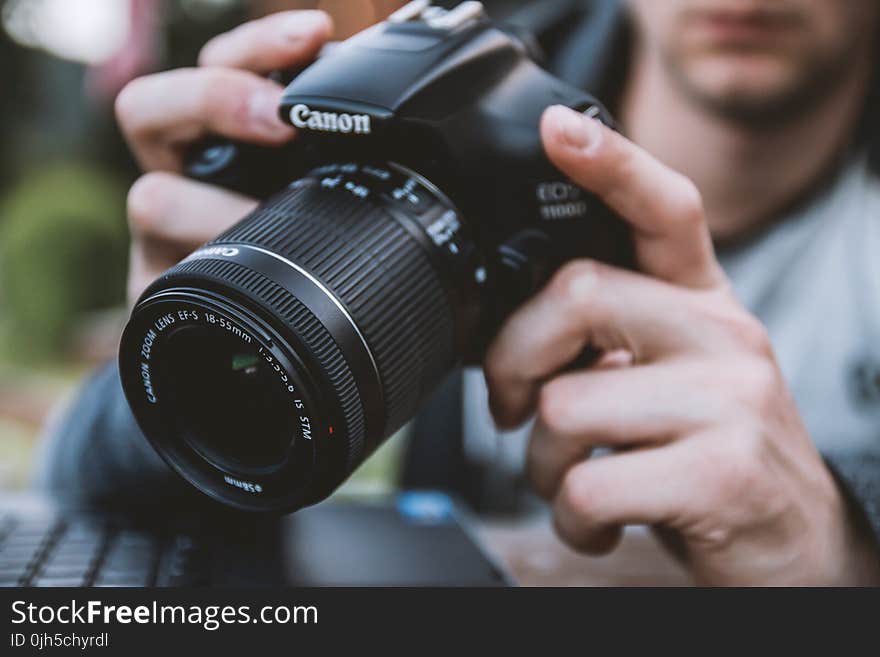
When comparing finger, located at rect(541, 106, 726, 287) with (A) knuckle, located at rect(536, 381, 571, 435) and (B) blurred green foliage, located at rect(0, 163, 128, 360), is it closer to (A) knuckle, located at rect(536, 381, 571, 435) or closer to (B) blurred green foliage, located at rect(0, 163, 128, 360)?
(A) knuckle, located at rect(536, 381, 571, 435)

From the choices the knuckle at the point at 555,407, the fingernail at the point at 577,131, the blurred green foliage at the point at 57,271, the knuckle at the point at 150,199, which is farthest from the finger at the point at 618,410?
the blurred green foliage at the point at 57,271

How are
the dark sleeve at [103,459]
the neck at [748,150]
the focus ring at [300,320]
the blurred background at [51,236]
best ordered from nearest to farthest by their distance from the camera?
the focus ring at [300,320] < the dark sleeve at [103,459] < the neck at [748,150] < the blurred background at [51,236]

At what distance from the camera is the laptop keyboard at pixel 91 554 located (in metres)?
0.37

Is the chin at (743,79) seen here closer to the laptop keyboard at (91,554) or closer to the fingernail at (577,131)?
the fingernail at (577,131)

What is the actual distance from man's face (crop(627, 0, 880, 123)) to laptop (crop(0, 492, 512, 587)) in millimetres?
353

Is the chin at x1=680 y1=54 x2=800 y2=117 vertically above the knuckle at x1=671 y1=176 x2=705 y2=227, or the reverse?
the knuckle at x1=671 y1=176 x2=705 y2=227

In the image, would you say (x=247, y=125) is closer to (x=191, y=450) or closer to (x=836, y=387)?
(x=191, y=450)

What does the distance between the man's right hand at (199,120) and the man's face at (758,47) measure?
0.29 meters

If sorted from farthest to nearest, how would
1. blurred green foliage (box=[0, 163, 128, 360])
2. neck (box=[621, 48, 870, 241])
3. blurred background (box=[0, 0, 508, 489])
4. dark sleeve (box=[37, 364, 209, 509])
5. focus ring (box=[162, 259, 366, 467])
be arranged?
blurred green foliage (box=[0, 163, 128, 360]), blurred background (box=[0, 0, 508, 489]), neck (box=[621, 48, 870, 241]), dark sleeve (box=[37, 364, 209, 509]), focus ring (box=[162, 259, 366, 467])

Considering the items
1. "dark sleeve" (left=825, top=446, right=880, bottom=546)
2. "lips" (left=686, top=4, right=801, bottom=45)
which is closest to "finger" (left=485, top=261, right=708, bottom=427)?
"dark sleeve" (left=825, top=446, right=880, bottom=546)

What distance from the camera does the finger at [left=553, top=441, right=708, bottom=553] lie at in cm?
39

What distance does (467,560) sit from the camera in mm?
437

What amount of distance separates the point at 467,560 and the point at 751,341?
177 mm

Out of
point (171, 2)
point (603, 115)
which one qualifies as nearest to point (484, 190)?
point (603, 115)
